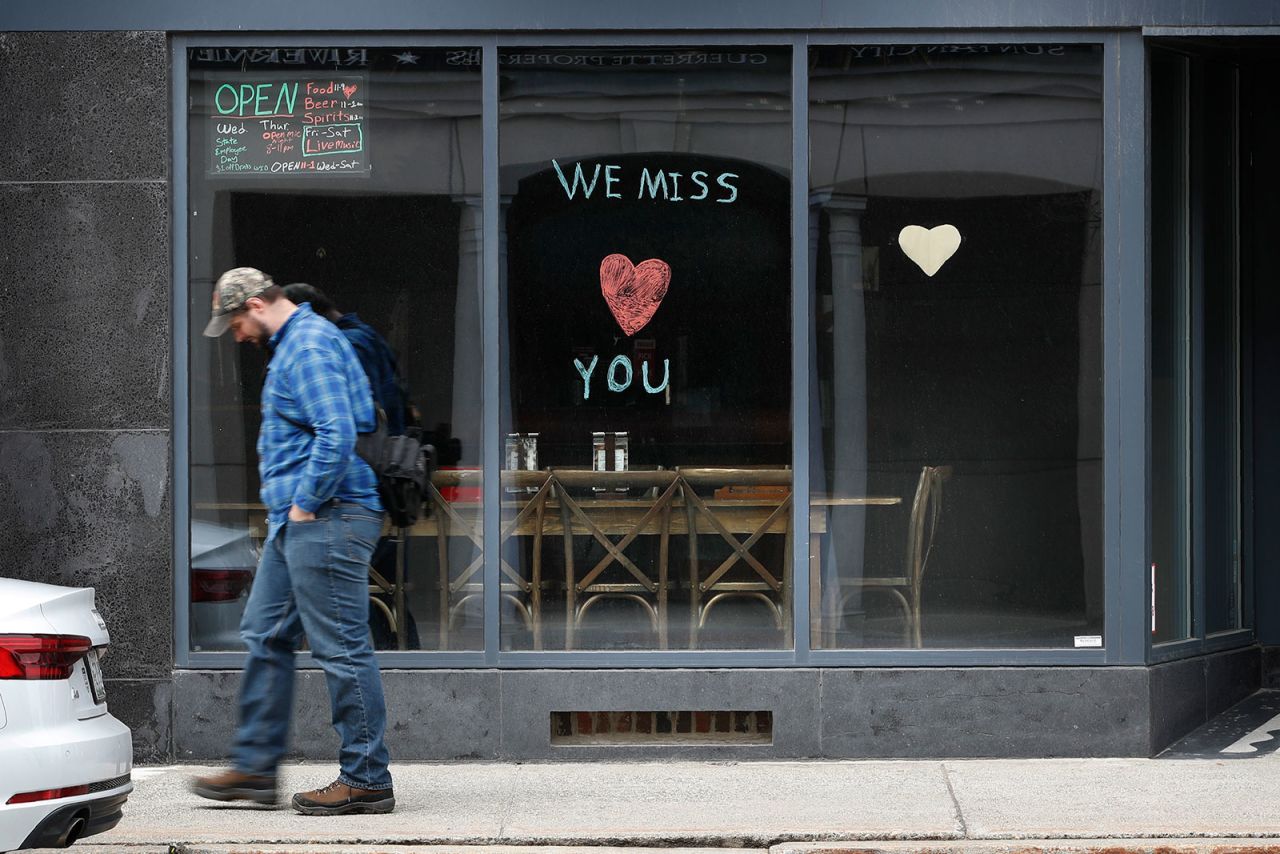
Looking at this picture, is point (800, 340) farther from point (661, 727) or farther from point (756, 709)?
point (661, 727)

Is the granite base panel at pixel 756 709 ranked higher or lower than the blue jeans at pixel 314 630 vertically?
lower

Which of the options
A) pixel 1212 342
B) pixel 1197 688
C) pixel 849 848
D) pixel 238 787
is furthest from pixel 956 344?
pixel 238 787

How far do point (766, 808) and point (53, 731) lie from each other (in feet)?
9.37

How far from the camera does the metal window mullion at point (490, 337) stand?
7715 millimetres

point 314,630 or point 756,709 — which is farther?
point 756,709

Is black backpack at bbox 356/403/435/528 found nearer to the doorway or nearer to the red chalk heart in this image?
the red chalk heart

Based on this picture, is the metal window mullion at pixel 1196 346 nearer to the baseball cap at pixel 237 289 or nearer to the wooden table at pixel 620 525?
the wooden table at pixel 620 525

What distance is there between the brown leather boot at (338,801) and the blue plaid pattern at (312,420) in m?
1.02

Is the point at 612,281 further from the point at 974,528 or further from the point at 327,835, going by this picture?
the point at 327,835

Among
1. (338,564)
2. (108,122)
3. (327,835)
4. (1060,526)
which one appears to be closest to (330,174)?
(108,122)

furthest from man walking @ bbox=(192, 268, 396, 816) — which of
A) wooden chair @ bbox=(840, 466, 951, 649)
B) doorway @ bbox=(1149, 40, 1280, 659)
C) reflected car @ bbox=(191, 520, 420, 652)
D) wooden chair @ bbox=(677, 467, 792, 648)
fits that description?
doorway @ bbox=(1149, 40, 1280, 659)

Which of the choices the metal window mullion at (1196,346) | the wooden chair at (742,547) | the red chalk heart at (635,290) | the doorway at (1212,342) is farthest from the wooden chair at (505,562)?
the metal window mullion at (1196,346)

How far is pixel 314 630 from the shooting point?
613cm

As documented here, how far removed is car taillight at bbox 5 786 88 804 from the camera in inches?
192
